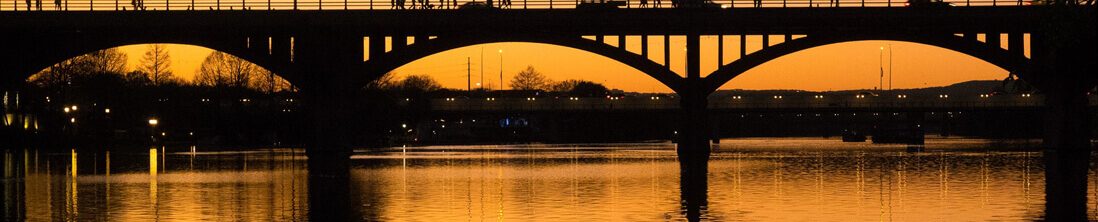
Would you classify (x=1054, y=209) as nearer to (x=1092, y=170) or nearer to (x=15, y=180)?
(x=1092, y=170)

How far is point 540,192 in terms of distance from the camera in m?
43.8

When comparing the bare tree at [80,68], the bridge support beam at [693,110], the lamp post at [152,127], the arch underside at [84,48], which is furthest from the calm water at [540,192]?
the lamp post at [152,127]

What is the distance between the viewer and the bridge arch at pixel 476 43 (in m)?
77.1

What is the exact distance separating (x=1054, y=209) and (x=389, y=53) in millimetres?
45472

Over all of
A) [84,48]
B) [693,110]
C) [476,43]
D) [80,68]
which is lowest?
[693,110]

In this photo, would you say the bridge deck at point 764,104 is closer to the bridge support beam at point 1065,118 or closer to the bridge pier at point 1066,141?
the bridge pier at point 1066,141

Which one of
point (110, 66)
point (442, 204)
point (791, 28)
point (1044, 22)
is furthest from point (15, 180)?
point (110, 66)

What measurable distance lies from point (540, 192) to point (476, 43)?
34.5 m

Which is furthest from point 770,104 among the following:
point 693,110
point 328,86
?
point 328,86

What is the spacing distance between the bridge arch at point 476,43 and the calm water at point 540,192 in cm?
1128

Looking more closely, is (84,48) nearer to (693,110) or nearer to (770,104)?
(693,110)

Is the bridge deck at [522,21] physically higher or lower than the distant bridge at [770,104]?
higher

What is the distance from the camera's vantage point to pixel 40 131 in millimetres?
113500

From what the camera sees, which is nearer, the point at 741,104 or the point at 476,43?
the point at 476,43
